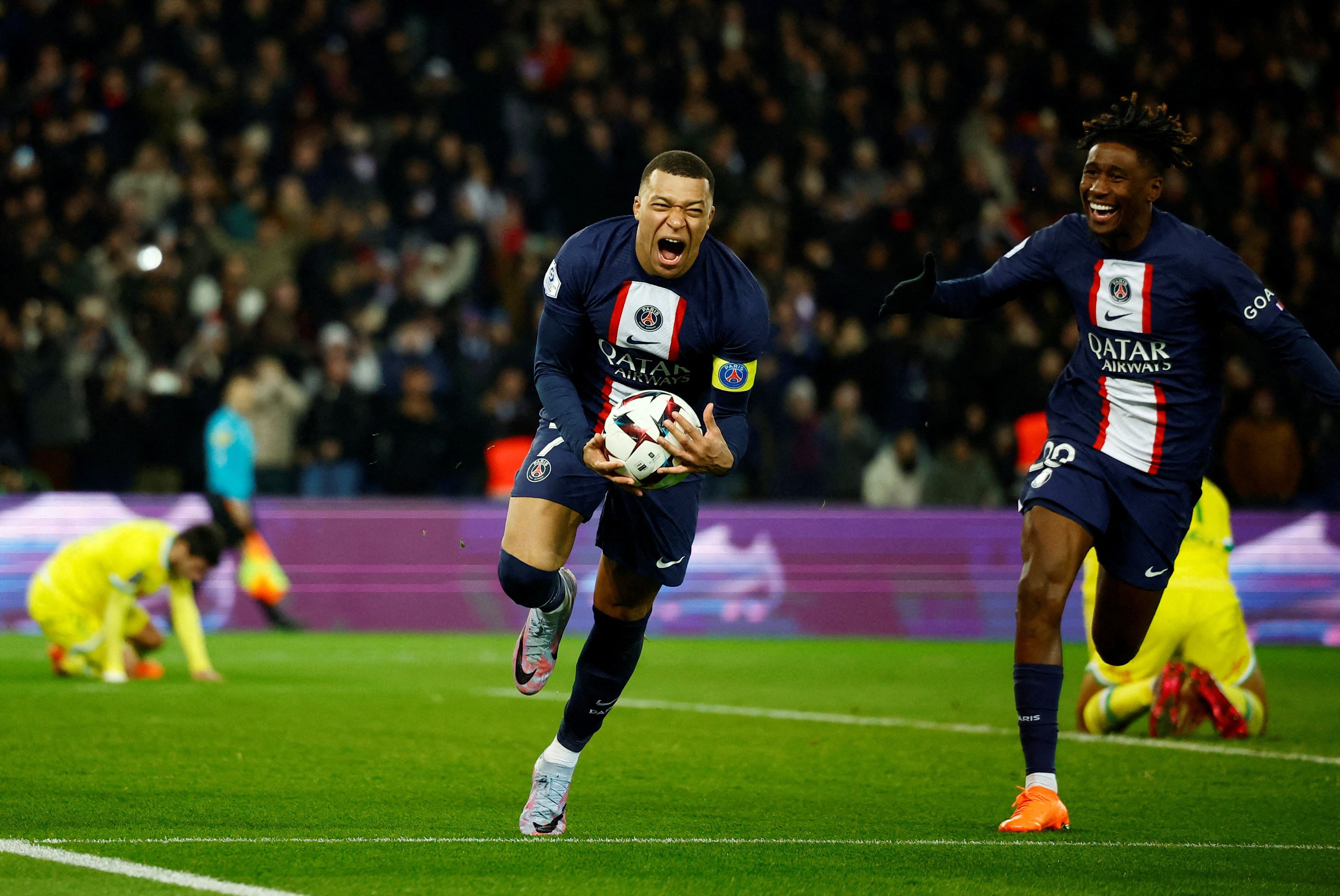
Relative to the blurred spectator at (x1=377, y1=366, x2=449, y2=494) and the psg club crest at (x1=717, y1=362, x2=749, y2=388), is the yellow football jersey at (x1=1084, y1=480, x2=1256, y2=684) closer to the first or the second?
the psg club crest at (x1=717, y1=362, x2=749, y2=388)

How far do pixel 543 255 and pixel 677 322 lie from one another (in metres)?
10.9

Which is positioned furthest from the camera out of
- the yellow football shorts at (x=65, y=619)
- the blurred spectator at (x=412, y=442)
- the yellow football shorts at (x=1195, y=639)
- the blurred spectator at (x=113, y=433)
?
the blurred spectator at (x=412, y=442)

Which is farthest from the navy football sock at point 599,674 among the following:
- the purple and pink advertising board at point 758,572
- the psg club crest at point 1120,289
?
the purple and pink advertising board at point 758,572

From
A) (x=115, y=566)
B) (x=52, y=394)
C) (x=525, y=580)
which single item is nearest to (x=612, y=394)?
(x=525, y=580)

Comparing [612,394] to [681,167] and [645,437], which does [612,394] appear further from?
[681,167]

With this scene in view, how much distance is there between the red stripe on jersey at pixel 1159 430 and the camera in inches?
247

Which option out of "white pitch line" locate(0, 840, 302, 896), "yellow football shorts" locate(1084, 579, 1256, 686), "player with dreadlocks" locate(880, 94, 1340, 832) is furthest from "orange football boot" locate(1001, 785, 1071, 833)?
"yellow football shorts" locate(1084, 579, 1256, 686)

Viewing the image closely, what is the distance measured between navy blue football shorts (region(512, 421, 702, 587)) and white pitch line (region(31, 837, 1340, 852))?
88 cm

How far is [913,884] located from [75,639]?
7519 millimetres

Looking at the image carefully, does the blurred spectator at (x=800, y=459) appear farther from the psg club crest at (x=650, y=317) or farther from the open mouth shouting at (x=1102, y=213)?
the psg club crest at (x=650, y=317)

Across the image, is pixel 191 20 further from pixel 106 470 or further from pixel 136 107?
pixel 106 470

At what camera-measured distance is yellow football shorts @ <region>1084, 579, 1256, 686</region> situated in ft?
29.7

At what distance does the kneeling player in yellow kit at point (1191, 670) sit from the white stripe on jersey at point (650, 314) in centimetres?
365

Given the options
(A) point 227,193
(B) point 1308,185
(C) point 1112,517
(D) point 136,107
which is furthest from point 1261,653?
(D) point 136,107
